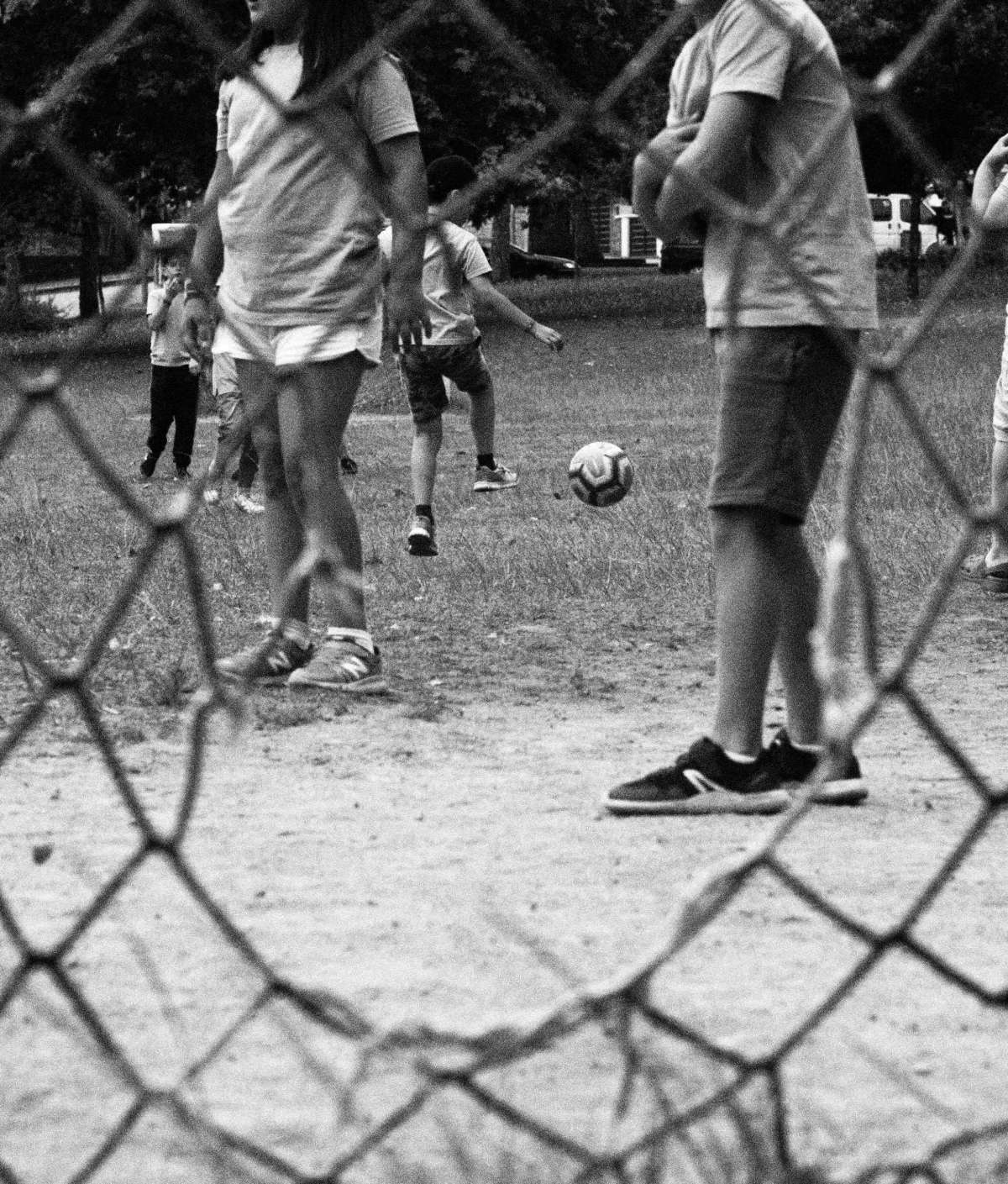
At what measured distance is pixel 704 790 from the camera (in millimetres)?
4098

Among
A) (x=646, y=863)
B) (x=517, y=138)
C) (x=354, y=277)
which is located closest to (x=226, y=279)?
(x=354, y=277)

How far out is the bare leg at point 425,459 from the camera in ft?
29.2

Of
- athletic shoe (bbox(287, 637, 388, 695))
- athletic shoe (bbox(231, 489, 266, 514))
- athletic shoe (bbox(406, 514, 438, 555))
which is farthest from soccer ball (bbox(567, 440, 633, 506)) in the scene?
athletic shoe (bbox(287, 637, 388, 695))

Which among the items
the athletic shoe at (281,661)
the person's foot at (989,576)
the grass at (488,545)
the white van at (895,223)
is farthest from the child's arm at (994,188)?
the white van at (895,223)

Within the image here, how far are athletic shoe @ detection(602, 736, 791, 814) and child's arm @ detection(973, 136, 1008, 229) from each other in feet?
11.3

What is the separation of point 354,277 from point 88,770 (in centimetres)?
141

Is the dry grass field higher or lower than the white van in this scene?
higher

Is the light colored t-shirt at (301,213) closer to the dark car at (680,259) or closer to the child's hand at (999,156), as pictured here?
the child's hand at (999,156)

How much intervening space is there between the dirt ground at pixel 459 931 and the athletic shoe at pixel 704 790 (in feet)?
0.15

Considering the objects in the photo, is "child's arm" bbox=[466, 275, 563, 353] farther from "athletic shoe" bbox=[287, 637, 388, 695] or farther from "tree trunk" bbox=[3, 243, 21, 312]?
"tree trunk" bbox=[3, 243, 21, 312]

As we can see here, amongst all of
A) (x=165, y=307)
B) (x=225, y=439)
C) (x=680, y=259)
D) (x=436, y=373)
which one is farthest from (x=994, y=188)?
(x=680, y=259)

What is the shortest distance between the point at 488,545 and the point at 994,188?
2607 mm

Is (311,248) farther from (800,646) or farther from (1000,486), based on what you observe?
(1000,486)

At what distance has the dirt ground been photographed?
7.71 feet
